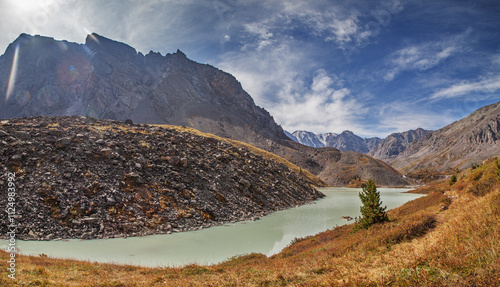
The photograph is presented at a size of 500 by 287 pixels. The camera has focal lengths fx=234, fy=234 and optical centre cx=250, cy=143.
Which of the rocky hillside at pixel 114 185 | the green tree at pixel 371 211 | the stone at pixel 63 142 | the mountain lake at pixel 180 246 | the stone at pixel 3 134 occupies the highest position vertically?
the stone at pixel 3 134

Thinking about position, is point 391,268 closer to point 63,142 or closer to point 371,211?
point 371,211

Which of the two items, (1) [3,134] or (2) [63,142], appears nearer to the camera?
(1) [3,134]

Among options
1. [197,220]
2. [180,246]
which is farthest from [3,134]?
[180,246]

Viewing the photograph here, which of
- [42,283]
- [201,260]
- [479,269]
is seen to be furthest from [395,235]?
[42,283]

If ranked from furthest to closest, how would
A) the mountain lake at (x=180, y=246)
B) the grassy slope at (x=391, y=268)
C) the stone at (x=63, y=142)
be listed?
the stone at (x=63, y=142)
the mountain lake at (x=180, y=246)
the grassy slope at (x=391, y=268)

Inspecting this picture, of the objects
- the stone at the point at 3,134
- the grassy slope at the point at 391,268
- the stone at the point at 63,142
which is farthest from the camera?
the stone at the point at 63,142

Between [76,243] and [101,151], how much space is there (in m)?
16.7

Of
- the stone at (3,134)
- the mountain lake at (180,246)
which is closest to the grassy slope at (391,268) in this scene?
the mountain lake at (180,246)

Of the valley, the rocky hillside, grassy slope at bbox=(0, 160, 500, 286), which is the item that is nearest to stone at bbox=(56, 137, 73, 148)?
the rocky hillside

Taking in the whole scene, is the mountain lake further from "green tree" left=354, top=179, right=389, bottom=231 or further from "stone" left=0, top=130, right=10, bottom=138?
"stone" left=0, top=130, right=10, bottom=138

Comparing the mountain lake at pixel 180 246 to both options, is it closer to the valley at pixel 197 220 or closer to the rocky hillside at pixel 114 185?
the valley at pixel 197 220

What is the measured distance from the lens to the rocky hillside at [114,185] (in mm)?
25344

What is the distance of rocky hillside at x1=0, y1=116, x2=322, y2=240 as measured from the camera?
25344mm

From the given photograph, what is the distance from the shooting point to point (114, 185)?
3108 cm
